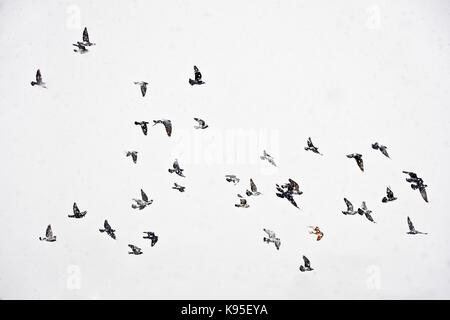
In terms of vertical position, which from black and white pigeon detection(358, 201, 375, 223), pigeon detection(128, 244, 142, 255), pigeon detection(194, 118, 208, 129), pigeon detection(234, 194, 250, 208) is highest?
pigeon detection(194, 118, 208, 129)

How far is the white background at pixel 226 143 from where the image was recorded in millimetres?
2988

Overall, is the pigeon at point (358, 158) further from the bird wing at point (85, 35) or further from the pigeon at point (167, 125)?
the bird wing at point (85, 35)

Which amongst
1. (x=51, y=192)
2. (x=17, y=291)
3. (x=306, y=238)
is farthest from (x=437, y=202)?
(x=17, y=291)

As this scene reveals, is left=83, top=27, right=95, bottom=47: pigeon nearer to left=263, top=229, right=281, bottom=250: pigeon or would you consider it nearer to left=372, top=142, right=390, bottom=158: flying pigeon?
left=263, top=229, right=281, bottom=250: pigeon

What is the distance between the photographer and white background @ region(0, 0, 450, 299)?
2988mm

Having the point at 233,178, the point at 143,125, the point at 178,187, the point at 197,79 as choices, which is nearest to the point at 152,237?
the point at 178,187

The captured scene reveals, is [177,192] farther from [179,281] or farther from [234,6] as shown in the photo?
[234,6]

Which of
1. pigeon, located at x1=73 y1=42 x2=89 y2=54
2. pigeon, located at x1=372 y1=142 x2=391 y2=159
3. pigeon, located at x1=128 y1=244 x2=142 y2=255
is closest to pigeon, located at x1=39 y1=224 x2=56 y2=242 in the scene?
pigeon, located at x1=128 y1=244 x2=142 y2=255

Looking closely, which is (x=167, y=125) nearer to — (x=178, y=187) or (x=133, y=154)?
(x=133, y=154)

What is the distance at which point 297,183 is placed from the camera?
9.87 feet

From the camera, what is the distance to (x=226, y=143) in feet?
9.94

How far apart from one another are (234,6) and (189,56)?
0.61 m

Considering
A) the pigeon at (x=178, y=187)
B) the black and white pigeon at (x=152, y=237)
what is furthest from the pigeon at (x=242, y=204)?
the black and white pigeon at (x=152, y=237)

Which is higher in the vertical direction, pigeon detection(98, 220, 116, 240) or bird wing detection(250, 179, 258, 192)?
bird wing detection(250, 179, 258, 192)
